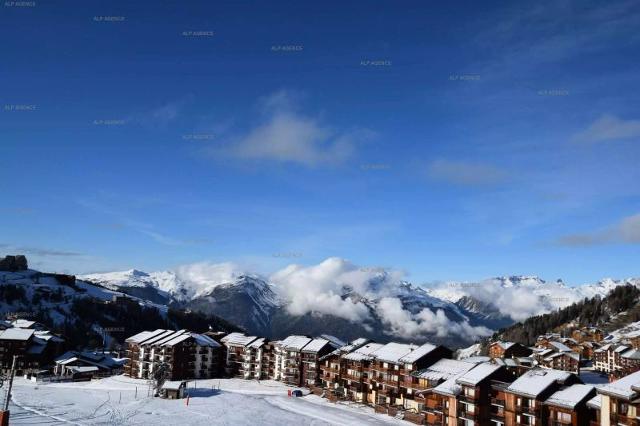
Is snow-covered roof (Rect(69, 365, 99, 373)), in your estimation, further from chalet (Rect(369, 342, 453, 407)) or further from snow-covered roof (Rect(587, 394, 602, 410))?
snow-covered roof (Rect(587, 394, 602, 410))

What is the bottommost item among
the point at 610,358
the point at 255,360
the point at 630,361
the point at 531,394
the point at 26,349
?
the point at 26,349

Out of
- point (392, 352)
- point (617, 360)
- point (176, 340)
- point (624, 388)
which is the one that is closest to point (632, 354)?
point (617, 360)

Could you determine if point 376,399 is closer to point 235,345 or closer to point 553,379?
point 553,379

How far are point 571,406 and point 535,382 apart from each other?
7.36 metres

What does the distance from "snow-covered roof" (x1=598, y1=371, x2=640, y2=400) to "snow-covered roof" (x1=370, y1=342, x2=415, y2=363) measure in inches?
1648

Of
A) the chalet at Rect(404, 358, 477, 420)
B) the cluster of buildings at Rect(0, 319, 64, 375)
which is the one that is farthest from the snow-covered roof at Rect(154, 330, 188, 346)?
the chalet at Rect(404, 358, 477, 420)

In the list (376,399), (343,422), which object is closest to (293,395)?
(376,399)

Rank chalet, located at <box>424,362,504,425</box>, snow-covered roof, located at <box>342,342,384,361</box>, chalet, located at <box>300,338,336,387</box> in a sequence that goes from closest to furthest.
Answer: chalet, located at <box>424,362,504,425</box>
snow-covered roof, located at <box>342,342,384,361</box>
chalet, located at <box>300,338,336,387</box>

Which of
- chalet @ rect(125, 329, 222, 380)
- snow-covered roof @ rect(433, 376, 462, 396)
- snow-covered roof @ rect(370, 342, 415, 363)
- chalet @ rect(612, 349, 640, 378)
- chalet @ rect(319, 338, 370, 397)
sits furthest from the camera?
chalet @ rect(125, 329, 222, 380)

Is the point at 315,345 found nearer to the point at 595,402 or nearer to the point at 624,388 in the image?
the point at 595,402

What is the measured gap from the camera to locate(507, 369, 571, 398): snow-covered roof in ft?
251

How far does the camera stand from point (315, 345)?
425 feet

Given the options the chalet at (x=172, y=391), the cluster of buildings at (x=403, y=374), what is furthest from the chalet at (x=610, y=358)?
the chalet at (x=172, y=391)

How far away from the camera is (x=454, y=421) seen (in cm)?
8500
